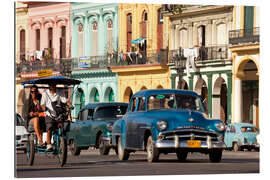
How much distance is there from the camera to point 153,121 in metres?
24.7

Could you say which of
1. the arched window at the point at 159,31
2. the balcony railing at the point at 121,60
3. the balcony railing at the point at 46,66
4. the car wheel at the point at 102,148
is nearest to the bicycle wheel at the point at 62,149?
the car wheel at the point at 102,148

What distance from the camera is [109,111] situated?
3316cm

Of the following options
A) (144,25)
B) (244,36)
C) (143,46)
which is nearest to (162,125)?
(244,36)

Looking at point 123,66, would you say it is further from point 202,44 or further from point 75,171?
point 75,171

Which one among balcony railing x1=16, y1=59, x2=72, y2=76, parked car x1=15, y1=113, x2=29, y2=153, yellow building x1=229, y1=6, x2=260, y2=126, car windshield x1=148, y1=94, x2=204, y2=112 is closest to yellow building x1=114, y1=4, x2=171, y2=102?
balcony railing x1=16, y1=59, x2=72, y2=76

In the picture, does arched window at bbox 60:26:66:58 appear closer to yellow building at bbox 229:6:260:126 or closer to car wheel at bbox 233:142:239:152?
yellow building at bbox 229:6:260:126

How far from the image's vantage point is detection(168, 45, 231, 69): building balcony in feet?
152

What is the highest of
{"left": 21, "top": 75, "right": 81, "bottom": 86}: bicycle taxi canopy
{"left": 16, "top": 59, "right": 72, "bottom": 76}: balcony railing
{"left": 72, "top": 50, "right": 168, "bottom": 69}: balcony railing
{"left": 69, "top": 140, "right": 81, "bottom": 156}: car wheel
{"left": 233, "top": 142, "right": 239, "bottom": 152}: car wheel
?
{"left": 72, "top": 50, "right": 168, "bottom": 69}: balcony railing

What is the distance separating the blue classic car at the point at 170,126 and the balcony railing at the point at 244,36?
44.9 ft

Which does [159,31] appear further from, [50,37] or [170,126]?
[170,126]

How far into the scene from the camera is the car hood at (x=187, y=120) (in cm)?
2436

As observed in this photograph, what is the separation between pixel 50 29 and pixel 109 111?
1829cm

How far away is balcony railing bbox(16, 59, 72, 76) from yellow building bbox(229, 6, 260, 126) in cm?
646
